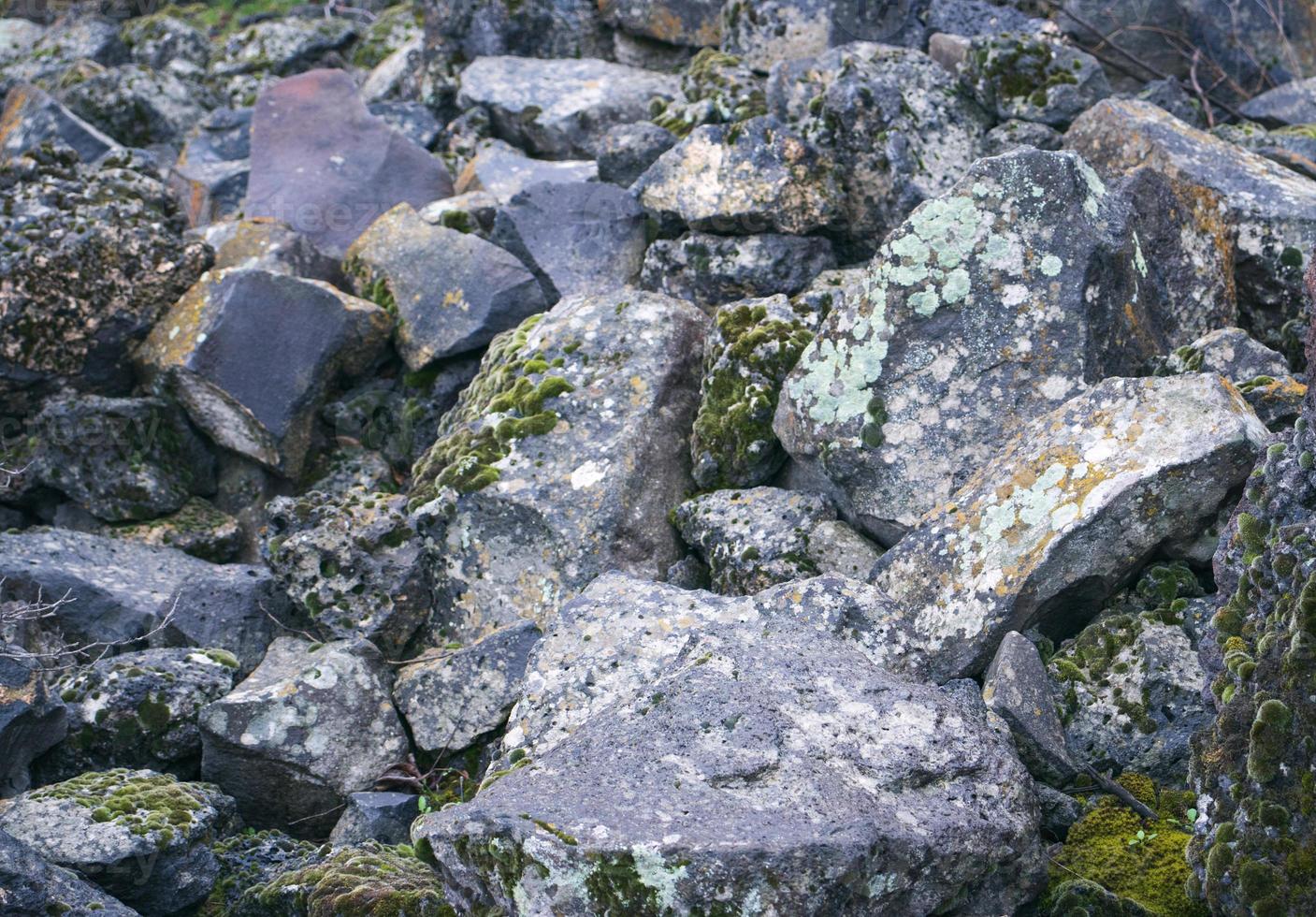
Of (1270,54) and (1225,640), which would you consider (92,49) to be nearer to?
(1270,54)

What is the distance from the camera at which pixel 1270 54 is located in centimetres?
1066

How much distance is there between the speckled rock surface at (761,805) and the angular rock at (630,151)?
18.0ft

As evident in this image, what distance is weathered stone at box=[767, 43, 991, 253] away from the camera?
8570 mm

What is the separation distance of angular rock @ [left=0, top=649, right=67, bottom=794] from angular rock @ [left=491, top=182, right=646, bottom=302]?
425 centimetres

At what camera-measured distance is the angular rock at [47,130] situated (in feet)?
40.5

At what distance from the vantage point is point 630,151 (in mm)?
9977

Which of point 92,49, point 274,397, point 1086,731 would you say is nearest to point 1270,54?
point 1086,731

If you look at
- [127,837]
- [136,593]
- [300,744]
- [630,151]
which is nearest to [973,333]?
[300,744]

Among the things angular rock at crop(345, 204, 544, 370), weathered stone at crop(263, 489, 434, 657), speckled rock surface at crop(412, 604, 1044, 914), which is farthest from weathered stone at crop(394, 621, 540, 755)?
angular rock at crop(345, 204, 544, 370)

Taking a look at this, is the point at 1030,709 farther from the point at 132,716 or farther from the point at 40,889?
the point at 132,716

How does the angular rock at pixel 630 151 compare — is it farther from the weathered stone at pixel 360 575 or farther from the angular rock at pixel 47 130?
the angular rock at pixel 47 130

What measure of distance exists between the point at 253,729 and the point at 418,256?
13.4 feet

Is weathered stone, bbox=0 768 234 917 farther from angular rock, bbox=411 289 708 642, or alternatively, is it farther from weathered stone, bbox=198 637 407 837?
angular rock, bbox=411 289 708 642

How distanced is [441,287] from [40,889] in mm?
5228
